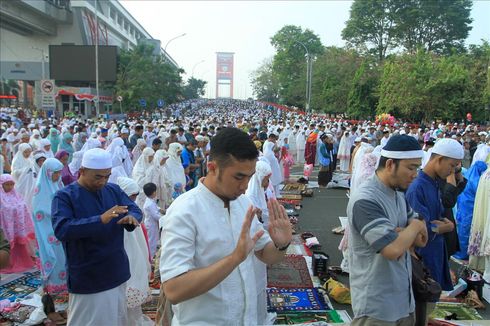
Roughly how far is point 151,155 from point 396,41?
4121 centimetres

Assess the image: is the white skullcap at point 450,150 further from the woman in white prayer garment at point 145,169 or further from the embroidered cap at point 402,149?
the woman in white prayer garment at point 145,169

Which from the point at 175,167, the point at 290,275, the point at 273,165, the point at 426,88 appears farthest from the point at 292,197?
the point at 426,88

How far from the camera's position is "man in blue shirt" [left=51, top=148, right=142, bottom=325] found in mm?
2990

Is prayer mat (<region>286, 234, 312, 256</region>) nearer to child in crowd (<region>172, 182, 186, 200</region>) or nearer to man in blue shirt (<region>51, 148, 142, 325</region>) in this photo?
child in crowd (<region>172, 182, 186, 200</region>)

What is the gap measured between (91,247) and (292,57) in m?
59.0

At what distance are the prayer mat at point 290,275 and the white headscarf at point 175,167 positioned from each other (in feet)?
10.3

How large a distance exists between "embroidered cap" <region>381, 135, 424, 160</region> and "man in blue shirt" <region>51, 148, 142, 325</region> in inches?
71.4

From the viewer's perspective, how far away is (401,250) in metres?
2.35

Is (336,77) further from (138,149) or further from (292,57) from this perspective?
(138,149)

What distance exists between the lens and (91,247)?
3.08 metres

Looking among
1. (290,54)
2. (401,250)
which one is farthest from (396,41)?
(401,250)

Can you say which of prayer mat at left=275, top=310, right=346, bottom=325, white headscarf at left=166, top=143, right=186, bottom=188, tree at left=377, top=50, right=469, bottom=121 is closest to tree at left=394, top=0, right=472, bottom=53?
tree at left=377, top=50, right=469, bottom=121

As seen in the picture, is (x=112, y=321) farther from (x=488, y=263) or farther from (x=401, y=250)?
(x=488, y=263)

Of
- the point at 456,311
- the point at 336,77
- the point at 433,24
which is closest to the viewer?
the point at 456,311
